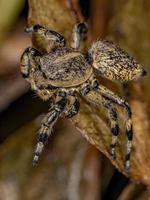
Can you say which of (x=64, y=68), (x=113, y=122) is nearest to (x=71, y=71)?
(x=64, y=68)

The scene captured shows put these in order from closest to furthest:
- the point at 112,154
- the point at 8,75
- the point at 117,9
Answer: the point at 112,154
the point at 117,9
the point at 8,75

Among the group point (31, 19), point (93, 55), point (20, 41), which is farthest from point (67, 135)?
point (20, 41)

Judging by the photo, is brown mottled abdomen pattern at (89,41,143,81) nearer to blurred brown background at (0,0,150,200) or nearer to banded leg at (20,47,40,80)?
blurred brown background at (0,0,150,200)

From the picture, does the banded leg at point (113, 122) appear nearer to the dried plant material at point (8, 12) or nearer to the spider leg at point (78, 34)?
the spider leg at point (78, 34)

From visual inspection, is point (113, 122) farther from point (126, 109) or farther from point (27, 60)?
point (27, 60)

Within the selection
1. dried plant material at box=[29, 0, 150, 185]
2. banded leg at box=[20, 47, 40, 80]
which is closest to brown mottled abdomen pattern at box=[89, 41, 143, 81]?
dried plant material at box=[29, 0, 150, 185]

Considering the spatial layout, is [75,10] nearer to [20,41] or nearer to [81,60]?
[81,60]

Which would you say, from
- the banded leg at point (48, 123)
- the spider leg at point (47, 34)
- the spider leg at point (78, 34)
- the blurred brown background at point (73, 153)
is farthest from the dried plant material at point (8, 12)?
the banded leg at point (48, 123)
